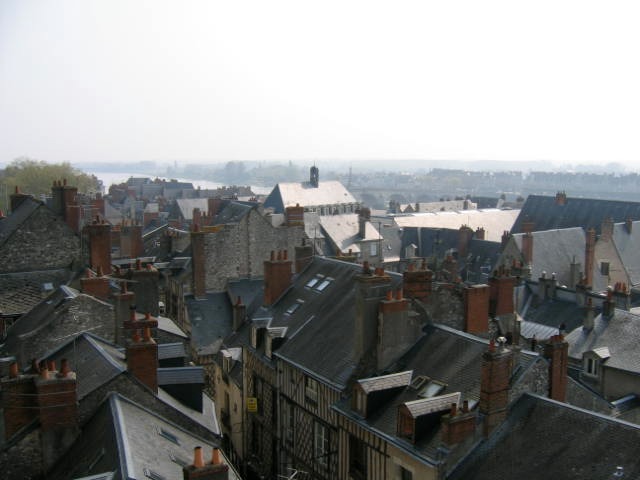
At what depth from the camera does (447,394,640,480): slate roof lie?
12.9 m

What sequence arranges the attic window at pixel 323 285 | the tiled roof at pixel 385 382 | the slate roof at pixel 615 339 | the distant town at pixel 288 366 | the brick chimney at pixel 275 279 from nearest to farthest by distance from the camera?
1. the distant town at pixel 288 366
2. the tiled roof at pixel 385 382
3. the slate roof at pixel 615 339
4. the attic window at pixel 323 285
5. the brick chimney at pixel 275 279

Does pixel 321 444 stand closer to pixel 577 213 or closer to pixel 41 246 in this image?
pixel 41 246

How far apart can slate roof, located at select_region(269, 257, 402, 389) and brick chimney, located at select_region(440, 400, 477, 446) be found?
15.8 ft

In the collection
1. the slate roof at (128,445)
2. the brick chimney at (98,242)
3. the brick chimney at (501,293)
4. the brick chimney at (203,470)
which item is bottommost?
the slate roof at (128,445)

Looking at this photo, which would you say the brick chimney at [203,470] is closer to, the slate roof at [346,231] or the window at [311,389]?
the window at [311,389]

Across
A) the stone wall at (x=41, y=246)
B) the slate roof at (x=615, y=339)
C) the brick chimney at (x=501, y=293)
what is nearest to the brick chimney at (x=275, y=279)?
the stone wall at (x=41, y=246)

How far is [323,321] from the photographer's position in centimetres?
2305

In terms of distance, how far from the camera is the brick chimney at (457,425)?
14695mm

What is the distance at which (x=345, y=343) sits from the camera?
2083 cm

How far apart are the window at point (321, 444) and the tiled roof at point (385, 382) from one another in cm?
334

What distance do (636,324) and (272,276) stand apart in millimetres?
14536

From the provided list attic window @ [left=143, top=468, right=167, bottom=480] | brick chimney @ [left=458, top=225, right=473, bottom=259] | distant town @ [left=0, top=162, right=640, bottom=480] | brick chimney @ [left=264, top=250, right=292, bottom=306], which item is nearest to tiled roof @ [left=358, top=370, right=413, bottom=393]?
distant town @ [left=0, top=162, right=640, bottom=480]

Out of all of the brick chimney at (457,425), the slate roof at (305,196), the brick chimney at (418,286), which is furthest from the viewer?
the slate roof at (305,196)

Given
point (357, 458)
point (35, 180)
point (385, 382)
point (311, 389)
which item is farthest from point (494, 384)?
point (35, 180)
